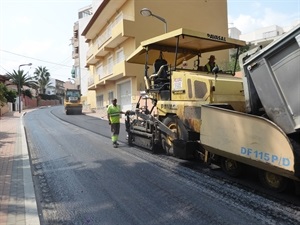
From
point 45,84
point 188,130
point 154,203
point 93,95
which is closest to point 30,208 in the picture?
point 154,203

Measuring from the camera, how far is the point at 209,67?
836 cm

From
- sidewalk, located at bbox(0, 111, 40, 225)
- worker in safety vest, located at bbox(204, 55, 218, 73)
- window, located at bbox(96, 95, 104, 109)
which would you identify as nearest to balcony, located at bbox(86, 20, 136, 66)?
window, located at bbox(96, 95, 104, 109)

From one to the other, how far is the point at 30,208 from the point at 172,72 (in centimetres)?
424

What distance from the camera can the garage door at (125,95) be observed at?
2888 cm

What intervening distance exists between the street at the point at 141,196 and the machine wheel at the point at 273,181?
32 cm

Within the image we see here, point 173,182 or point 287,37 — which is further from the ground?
point 287,37

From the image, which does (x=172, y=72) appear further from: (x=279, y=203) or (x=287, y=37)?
(x=279, y=203)

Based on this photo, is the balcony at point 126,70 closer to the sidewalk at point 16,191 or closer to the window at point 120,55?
the window at point 120,55

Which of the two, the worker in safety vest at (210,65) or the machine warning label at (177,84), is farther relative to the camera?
the worker in safety vest at (210,65)

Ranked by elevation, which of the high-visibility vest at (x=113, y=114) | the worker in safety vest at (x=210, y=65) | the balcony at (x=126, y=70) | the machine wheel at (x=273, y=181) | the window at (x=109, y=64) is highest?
the window at (x=109, y=64)

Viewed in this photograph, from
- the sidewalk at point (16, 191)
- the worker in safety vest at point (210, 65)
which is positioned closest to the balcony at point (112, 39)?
the sidewalk at point (16, 191)

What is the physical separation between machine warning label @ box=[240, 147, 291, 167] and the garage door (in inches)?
921

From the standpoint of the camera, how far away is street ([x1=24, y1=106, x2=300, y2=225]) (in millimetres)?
4441

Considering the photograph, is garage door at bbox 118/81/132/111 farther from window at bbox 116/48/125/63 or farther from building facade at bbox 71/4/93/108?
building facade at bbox 71/4/93/108
